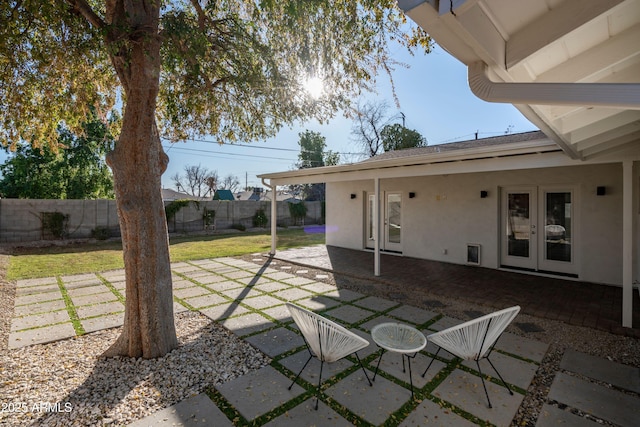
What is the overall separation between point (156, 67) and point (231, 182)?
164ft

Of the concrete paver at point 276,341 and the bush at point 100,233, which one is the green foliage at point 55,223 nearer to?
the bush at point 100,233

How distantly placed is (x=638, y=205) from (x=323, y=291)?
607 cm

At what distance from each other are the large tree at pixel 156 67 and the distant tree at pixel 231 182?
47.0 metres

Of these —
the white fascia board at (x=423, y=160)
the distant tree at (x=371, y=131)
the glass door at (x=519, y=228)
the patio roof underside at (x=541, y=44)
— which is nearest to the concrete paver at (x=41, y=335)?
the patio roof underside at (x=541, y=44)

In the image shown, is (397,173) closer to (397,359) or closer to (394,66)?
(394,66)

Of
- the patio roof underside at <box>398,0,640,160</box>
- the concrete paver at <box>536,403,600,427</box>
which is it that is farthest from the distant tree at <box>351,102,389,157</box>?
the concrete paver at <box>536,403,600,427</box>

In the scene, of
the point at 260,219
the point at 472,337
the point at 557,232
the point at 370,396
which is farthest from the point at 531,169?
the point at 260,219

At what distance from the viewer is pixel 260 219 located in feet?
60.4

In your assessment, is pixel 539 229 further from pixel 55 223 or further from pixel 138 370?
pixel 55 223

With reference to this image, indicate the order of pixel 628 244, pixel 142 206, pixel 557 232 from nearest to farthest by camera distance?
pixel 142 206
pixel 628 244
pixel 557 232

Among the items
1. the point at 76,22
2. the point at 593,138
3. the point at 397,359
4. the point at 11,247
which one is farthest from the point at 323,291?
the point at 11,247

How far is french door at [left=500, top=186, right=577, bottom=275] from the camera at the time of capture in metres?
6.54

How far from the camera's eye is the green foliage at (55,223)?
11.6 metres

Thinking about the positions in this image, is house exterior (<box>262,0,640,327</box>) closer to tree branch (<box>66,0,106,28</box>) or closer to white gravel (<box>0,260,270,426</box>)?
white gravel (<box>0,260,270,426</box>)
